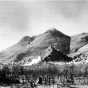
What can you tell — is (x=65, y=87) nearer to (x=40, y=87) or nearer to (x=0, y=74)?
(x=40, y=87)

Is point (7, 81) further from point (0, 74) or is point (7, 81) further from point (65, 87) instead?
point (65, 87)

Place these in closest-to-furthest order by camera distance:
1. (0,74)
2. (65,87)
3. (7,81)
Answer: (65,87), (7,81), (0,74)

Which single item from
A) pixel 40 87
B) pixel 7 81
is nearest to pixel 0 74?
pixel 7 81

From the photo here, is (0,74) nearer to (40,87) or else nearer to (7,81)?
(7,81)

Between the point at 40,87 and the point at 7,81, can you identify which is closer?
the point at 40,87

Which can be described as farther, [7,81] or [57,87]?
[7,81]

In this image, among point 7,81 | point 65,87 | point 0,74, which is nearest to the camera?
point 65,87

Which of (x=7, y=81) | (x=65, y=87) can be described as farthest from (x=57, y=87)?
(x=7, y=81)

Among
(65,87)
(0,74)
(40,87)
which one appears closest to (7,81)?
(0,74)
